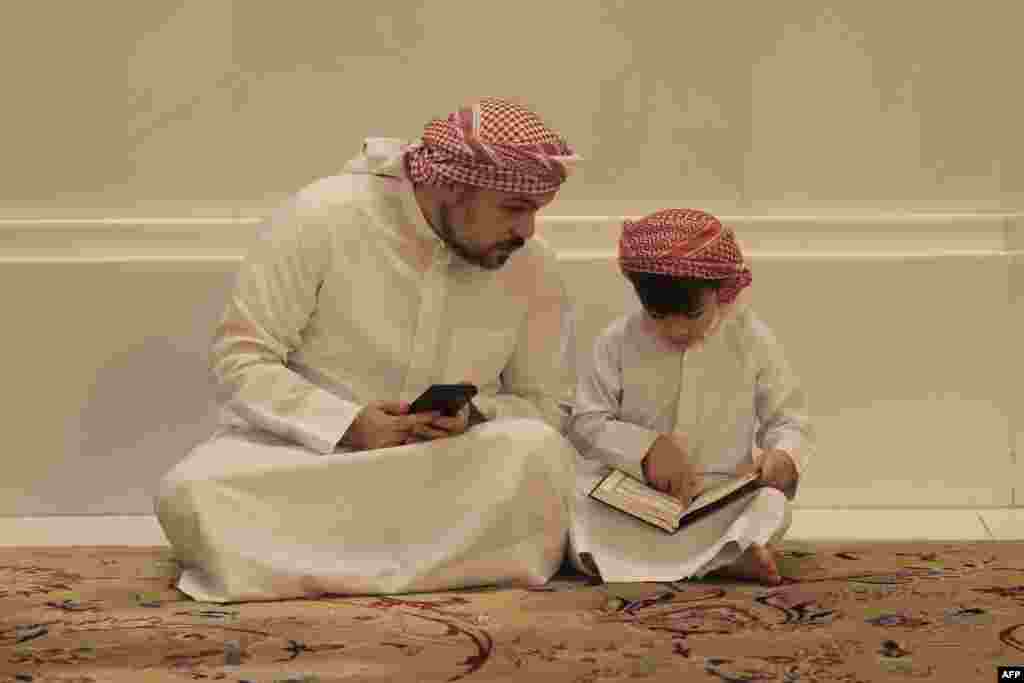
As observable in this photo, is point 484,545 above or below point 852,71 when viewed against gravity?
below

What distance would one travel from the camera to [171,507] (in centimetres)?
513

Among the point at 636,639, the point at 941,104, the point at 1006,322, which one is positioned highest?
the point at 941,104

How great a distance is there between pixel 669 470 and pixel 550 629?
36.4 inches

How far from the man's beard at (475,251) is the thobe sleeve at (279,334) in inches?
12.0

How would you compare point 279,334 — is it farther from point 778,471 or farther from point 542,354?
point 778,471

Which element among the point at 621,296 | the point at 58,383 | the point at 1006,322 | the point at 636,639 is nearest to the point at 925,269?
the point at 1006,322

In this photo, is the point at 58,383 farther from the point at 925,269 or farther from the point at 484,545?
the point at 925,269

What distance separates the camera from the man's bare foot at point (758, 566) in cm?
517

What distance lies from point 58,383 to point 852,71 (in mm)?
2592

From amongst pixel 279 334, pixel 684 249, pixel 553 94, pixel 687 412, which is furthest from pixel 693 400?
pixel 553 94

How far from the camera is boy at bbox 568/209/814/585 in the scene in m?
5.29

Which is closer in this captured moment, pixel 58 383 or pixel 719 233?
pixel 719 233

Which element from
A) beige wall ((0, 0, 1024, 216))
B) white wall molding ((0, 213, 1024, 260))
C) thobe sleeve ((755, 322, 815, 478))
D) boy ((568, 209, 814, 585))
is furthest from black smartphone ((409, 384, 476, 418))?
beige wall ((0, 0, 1024, 216))

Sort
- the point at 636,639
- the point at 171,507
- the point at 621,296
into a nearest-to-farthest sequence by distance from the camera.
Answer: the point at 636,639
the point at 171,507
the point at 621,296
